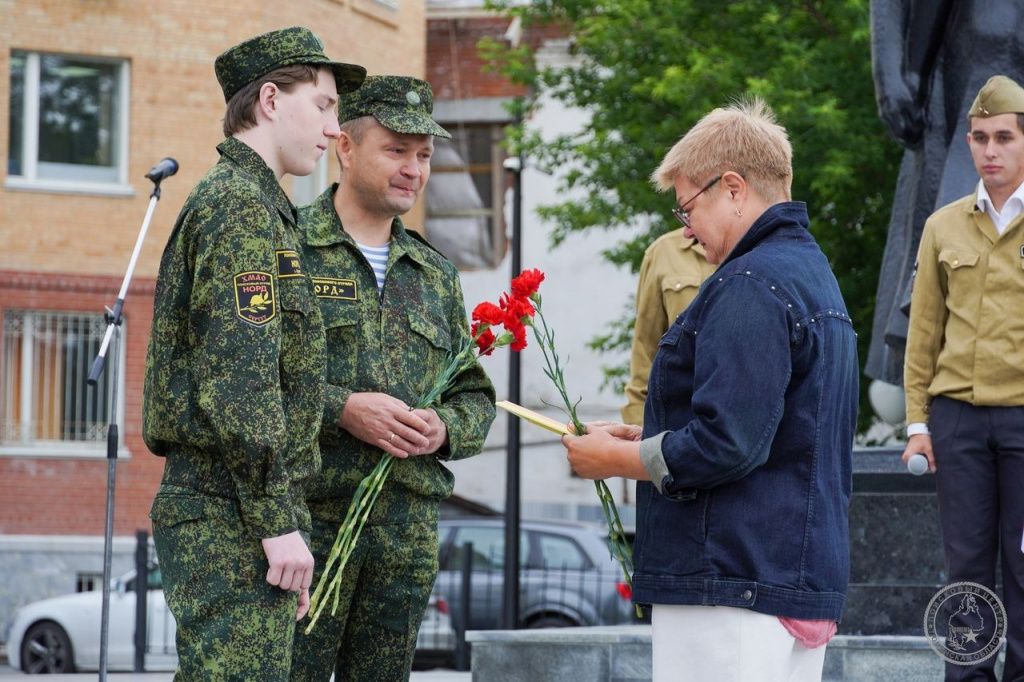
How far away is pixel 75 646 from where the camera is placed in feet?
60.5

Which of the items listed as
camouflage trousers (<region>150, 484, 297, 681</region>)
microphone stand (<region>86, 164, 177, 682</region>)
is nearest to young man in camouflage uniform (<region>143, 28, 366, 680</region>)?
camouflage trousers (<region>150, 484, 297, 681</region>)

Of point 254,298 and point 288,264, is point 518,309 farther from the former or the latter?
point 254,298

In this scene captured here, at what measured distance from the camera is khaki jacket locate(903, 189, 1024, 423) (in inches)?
232

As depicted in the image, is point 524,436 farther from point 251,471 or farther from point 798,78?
point 251,471

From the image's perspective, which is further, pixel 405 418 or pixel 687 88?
pixel 687 88

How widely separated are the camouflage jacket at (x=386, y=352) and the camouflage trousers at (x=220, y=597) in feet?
2.97

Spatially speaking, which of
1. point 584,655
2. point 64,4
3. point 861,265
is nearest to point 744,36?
point 861,265

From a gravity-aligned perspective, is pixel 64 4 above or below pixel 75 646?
above

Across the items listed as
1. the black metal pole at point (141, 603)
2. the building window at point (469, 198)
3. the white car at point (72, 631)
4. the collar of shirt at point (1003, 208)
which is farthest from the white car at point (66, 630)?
the building window at point (469, 198)

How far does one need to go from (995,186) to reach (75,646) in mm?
14322

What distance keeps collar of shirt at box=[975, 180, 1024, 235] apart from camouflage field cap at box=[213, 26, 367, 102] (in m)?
2.74

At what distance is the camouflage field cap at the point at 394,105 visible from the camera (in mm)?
5262

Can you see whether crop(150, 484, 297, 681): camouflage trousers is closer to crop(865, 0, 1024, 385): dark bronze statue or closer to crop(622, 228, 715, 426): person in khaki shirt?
crop(622, 228, 715, 426): person in khaki shirt

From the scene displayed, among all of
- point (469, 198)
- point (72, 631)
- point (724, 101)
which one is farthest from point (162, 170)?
point (469, 198)
